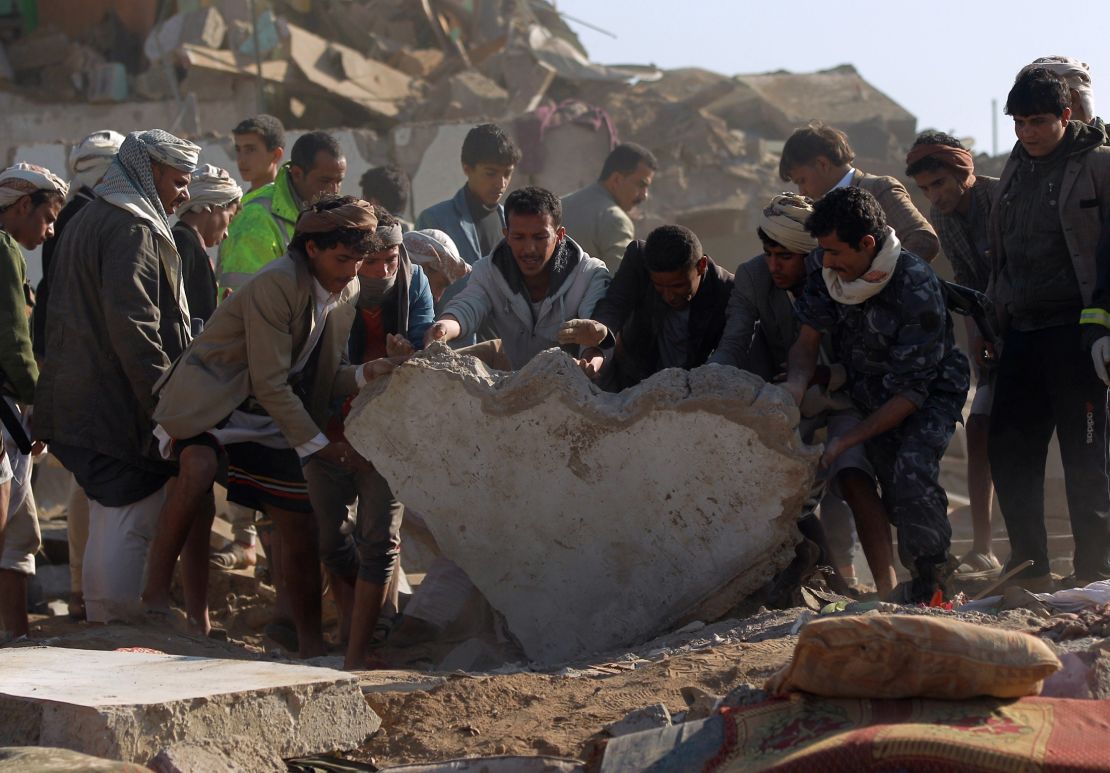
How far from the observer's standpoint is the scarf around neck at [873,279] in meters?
4.80

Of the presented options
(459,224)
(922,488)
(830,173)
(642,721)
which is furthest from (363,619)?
(830,173)

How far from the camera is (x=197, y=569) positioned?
19.7 feet

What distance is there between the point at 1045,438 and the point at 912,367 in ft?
3.49

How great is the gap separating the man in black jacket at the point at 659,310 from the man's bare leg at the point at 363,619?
118 cm

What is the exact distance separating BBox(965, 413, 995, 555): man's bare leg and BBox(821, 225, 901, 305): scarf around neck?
5.14 ft

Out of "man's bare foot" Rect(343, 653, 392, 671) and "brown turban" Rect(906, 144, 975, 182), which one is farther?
"brown turban" Rect(906, 144, 975, 182)

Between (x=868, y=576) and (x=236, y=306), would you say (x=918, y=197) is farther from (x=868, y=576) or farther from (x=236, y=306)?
(x=236, y=306)

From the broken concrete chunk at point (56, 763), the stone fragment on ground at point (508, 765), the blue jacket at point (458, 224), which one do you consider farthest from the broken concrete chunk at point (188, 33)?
the stone fragment on ground at point (508, 765)

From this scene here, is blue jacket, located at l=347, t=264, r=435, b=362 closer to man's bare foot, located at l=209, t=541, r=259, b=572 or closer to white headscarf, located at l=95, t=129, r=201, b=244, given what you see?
white headscarf, located at l=95, t=129, r=201, b=244

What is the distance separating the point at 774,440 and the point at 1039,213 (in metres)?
1.54

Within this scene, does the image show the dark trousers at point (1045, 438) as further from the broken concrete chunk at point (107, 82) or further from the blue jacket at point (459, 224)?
the broken concrete chunk at point (107, 82)

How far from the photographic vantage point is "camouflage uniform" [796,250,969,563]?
193 inches

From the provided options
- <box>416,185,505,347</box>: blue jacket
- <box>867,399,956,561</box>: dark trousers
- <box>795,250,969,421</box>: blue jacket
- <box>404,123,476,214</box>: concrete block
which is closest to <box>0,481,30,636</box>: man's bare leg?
<box>416,185,505,347</box>: blue jacket

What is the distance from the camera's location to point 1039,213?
17.9 feet
